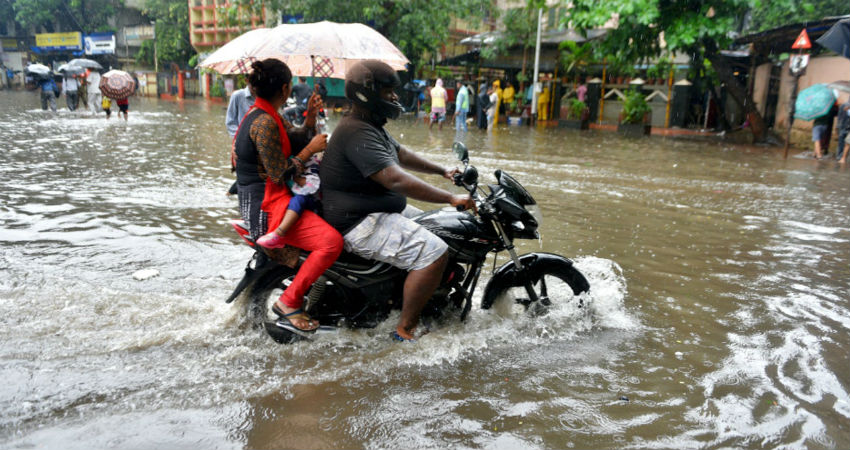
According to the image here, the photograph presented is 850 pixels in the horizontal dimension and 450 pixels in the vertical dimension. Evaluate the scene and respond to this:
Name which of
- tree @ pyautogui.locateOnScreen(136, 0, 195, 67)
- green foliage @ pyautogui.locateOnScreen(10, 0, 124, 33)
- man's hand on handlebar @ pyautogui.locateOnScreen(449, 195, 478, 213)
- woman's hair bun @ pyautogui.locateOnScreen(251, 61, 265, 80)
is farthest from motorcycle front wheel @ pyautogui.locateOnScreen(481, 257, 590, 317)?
green foliage @ pyautogui.locateOnScreen(10, 0, 124, 33)

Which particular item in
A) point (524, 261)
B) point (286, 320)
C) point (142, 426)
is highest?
point (524, 261)

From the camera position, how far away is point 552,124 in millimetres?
24578

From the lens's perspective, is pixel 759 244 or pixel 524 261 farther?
pixel 759 244

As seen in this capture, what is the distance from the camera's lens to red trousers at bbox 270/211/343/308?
359 cm

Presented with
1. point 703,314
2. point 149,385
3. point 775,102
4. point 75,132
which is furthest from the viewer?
point 775,102

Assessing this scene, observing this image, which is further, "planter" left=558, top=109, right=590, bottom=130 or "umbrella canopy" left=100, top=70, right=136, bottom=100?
"planter" left=558, top=109, right=590, bottom=130

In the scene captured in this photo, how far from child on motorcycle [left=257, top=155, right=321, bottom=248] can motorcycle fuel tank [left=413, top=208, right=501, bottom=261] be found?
67cm

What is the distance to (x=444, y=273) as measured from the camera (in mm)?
3914

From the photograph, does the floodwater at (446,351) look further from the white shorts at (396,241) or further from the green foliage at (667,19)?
the green foliage at (667,19)

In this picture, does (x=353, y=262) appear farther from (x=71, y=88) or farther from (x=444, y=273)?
(x=71, y=88)

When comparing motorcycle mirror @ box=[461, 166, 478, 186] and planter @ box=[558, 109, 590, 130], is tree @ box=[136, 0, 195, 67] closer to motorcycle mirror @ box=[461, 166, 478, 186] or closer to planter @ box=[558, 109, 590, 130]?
planter @ box=[558, 109, 590, 130]

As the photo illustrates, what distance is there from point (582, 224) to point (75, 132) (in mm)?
13593

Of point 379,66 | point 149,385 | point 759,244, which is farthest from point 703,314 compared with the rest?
point 149,385

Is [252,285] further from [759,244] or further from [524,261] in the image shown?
[759,244]
